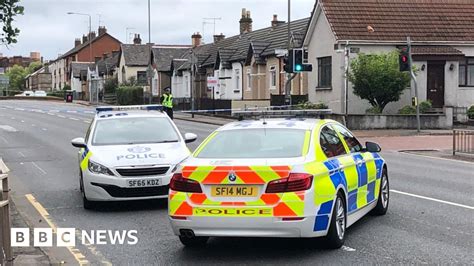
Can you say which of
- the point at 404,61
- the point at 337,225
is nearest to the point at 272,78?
the point at 404,61

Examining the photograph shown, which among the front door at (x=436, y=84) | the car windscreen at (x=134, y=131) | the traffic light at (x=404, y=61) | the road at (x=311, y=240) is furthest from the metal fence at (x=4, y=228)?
the front door at (x=436, y=84)

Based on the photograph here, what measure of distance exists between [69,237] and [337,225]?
3.37 meters

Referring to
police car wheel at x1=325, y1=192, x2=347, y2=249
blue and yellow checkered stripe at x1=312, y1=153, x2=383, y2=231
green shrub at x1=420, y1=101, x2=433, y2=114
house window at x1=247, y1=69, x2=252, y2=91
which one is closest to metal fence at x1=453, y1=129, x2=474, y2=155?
green shrub at x1=420, y1=101, x2=433, y2=114

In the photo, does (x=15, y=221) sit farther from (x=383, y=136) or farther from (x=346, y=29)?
(x=346, y=29)

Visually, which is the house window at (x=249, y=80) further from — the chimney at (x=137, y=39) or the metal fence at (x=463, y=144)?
the chimney at (x=137, y=39)

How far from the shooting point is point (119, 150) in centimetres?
1052

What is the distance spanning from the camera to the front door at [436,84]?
3396cm

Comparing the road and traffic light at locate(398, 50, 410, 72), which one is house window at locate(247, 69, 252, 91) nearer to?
traffic light at locate(398, 50, 410, 72)

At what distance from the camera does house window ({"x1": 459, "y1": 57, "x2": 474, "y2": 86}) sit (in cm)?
3478

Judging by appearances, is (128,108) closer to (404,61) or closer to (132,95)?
(404,61)

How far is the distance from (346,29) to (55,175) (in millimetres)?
22581

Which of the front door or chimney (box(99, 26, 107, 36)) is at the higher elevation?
chimney (box(99, 26, 107, 36))

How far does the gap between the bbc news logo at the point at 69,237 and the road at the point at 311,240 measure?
0.18m

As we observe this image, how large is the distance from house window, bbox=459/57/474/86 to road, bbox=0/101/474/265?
68.6 ft
